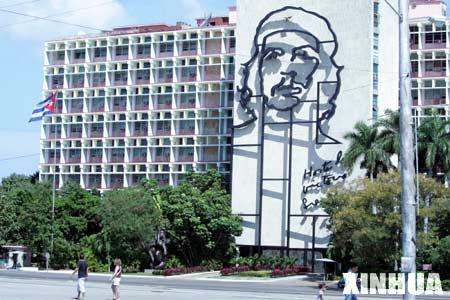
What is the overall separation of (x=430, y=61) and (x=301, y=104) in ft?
91.4

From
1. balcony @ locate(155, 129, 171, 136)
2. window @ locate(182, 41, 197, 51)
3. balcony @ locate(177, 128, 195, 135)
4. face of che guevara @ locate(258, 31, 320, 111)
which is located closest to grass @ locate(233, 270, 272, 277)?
face of che guevara @ locate(258, 31, 320, 111)

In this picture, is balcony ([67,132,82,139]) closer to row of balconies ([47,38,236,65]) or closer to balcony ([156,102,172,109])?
row of balconies ([47,38,236,65])

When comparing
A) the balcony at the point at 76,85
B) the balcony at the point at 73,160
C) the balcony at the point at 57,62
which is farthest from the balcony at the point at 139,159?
the balcony at the point at 57,62

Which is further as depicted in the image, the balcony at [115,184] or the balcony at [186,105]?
the balcony at [115,184]

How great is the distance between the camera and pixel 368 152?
66875 mm

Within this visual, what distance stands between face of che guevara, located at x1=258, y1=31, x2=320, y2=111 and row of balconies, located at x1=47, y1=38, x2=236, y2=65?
86.1 feet

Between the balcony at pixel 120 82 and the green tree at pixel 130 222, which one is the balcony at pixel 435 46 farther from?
the green tree at pixel 130 222

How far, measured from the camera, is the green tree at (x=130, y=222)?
7869 centimetres

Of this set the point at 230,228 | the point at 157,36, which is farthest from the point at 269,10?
the point at 157,36

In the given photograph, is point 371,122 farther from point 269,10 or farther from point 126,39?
point 126,39

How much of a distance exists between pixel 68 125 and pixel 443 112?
5360 centimetres

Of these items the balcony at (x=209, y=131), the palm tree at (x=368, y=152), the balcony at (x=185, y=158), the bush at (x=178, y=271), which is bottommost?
the bush at (x=178, y=271)

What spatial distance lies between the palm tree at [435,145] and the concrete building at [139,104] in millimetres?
46139

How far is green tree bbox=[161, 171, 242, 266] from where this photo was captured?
78.2 meters
